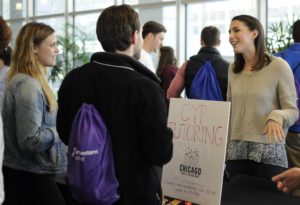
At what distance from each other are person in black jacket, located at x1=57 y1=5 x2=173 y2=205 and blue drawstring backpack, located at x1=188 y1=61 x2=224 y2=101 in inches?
59.1

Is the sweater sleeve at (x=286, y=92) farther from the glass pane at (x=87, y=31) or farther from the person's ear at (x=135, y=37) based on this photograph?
the glass pane at (x=87, y=31)

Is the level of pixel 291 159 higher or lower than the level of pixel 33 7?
lower

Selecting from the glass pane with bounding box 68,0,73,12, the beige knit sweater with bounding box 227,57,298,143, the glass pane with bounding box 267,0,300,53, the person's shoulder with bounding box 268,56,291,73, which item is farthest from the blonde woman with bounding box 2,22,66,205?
the glass pane with bounding box 68,0,73,12

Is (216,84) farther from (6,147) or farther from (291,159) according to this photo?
(6,147)

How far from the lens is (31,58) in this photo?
2273 mm

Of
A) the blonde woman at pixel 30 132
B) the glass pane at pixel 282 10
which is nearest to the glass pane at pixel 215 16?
the glass pane at pixel 282 10

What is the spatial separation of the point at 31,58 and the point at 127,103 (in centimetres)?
86

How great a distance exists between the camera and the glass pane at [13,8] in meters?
10.9

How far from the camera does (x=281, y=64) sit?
7.73 feet

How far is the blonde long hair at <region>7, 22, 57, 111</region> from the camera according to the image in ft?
7.33

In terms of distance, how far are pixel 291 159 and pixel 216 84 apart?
78 cm

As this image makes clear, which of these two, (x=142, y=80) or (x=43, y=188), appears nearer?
(x=142, y=80)

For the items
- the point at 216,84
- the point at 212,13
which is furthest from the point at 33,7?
the point at 216,84

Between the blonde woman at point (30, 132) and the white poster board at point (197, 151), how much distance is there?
23.0 inches
